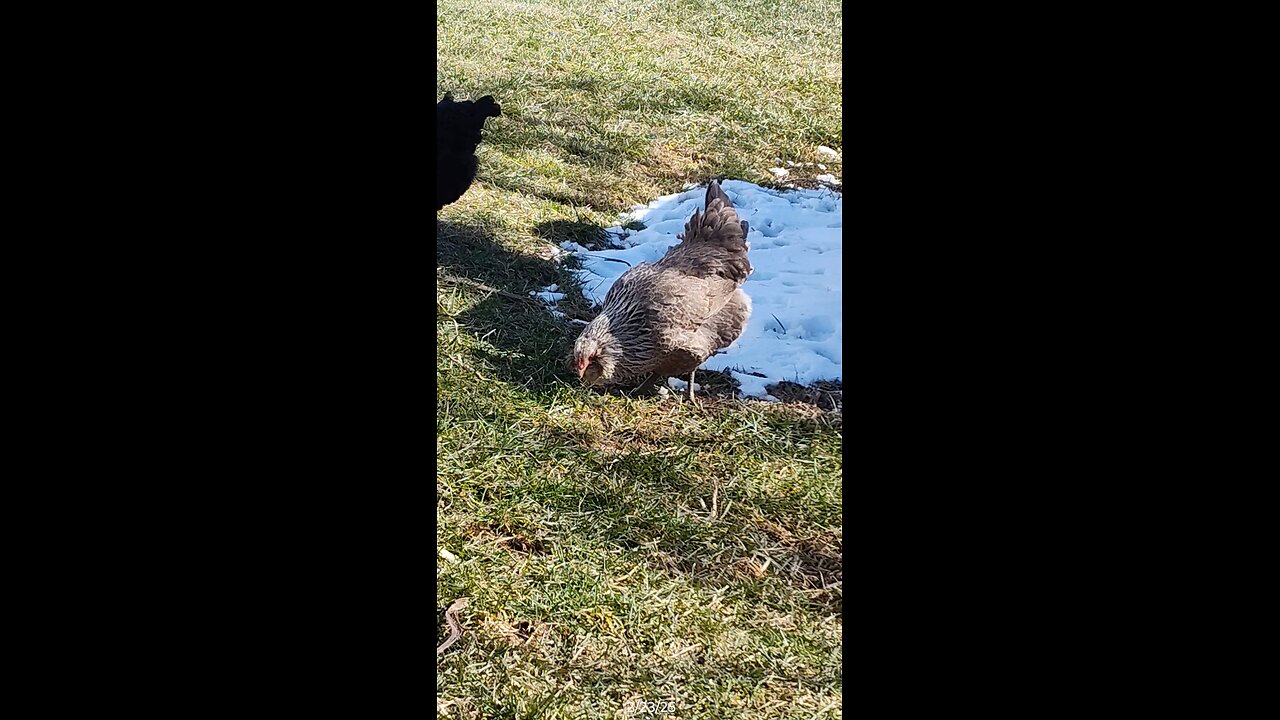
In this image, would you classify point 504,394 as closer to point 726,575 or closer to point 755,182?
point 726,575

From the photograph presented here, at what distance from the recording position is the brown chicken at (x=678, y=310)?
3.47 m

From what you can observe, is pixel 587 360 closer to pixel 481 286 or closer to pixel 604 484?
pixel 604 484

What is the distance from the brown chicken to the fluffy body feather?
2.45ft

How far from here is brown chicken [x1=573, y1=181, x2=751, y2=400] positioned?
137 inches

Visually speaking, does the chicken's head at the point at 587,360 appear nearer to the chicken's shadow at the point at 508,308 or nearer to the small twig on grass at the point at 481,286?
the chicken's shadow at the point at 508,308

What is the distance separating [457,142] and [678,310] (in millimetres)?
1099

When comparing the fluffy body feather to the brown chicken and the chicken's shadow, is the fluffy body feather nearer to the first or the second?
the chicken's shadow

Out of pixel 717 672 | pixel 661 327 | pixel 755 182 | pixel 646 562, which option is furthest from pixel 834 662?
pixel 755 182

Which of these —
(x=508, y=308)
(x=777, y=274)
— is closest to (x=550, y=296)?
(x=508, y=308)

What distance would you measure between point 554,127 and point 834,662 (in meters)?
3.46

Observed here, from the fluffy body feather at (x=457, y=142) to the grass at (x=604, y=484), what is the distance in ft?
0.83

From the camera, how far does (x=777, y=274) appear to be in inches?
164

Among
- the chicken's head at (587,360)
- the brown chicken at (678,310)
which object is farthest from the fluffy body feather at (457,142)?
the chicken's head at (587,360)

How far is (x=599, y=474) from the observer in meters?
3.06
